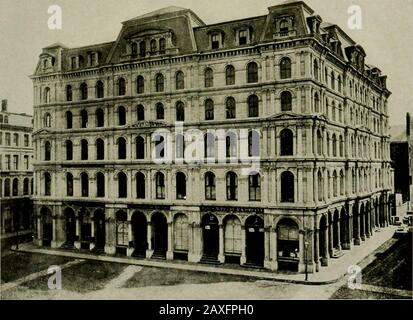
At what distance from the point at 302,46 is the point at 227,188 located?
36.2ft

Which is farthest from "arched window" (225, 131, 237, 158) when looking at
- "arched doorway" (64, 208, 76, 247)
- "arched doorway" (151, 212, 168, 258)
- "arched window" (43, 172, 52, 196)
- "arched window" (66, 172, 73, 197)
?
"arched window" (43, 172, 52, 196)

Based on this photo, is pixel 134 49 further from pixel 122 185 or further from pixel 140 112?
pixel 122 185

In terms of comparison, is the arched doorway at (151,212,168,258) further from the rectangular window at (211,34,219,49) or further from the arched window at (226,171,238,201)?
the rectangular window at (211,34,219,49)

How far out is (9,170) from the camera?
1673 inches

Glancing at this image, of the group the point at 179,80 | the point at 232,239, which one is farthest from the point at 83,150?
the point at 232,239

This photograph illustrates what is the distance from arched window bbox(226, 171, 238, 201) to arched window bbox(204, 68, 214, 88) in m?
6.65

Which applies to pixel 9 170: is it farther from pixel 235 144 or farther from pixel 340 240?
pixel 340 240

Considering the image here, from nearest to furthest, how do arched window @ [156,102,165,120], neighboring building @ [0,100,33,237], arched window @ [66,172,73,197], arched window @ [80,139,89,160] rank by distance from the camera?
arched window @ [156,102,165,120] → arched window @ [80,139,89,160] → arched window @ [66,172,73,197] → neighboring building @ [0,100,33,237]

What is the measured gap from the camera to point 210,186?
3100 cm

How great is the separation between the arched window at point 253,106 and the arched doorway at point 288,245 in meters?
7.64

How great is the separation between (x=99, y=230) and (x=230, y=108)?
49.6 feet

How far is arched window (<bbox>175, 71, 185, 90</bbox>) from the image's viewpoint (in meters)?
31.6

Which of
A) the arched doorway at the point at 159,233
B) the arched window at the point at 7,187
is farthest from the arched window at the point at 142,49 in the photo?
the arched window at the point at 7,187
